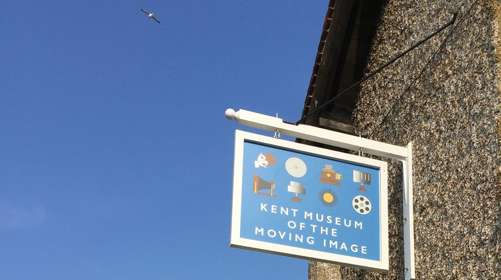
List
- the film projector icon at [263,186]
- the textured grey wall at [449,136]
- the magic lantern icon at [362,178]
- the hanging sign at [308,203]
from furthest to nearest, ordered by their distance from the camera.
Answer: the magic lantern icon at [362,178]
the film projector icon at [263,186]
the hanging sign at [308,203]
the textured grey wall at [449,136]

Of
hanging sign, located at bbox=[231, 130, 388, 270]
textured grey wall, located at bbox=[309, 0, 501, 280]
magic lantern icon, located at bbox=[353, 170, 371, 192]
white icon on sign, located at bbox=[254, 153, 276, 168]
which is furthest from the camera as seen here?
magic lantern icon, located at bbox=[353, 170, 371, 192]

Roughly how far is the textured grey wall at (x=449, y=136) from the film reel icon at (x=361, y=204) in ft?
1.63

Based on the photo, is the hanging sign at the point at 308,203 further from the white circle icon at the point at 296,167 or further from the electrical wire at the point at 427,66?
the electrical wire at the point at 427,66

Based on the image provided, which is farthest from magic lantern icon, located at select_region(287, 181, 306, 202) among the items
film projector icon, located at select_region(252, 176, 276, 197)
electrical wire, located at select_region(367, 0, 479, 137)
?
electrical wire, located at select_region(367, 0, 479, 137)

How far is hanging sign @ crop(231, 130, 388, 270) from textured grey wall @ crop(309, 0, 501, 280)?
41 centimetres

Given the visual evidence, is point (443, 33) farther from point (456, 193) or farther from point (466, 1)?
point (456, 193)

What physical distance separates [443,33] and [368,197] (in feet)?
4.73

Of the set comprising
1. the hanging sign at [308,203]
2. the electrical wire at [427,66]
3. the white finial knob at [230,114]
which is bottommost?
the hanging sign at [308,203]

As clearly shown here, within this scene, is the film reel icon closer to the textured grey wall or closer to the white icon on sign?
the textured grey wall

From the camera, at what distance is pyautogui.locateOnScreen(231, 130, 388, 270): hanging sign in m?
5.82

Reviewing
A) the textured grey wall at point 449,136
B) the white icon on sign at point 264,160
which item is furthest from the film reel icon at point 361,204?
the white icon on sign at point 264,160

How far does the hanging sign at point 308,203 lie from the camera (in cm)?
582

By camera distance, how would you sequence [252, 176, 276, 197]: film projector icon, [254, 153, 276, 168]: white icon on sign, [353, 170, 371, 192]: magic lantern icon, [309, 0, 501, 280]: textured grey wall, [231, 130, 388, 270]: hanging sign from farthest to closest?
[353, 170, 371, 192]: magic lantern icon, [254, 153, 276, 168]: white icon on sign, [252, 176, 276, 197]: film projector icon, [231, 130, 388, 270]: hanging sign, [309, 0, 501, 280]: textured grey wall

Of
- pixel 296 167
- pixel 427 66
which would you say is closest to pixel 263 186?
pixel 296 167
